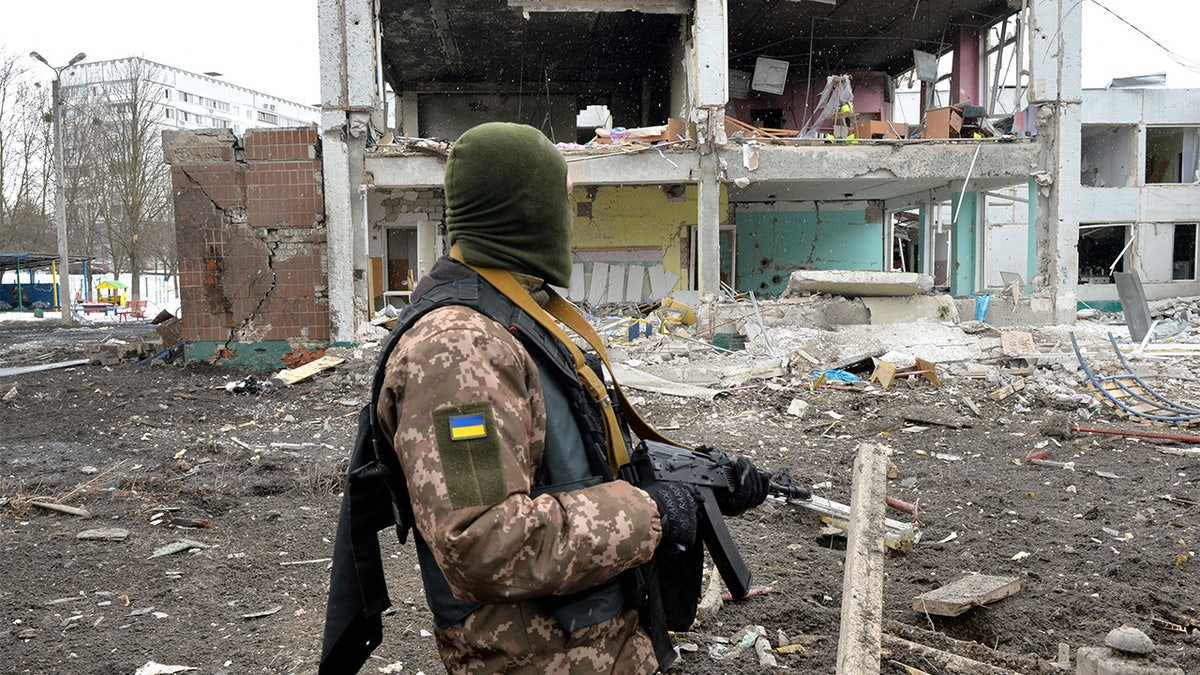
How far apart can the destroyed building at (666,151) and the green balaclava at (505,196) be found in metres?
10.1

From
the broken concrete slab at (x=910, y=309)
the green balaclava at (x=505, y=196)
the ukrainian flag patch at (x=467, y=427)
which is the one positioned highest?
the green balaclava at (x=505, y=196)

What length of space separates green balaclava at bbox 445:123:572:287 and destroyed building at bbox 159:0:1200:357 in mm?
10146

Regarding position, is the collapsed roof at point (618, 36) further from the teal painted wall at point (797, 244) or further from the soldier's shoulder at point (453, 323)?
the soldier's shoulder at point (453, 323)

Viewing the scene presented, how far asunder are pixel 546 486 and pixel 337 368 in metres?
9.03

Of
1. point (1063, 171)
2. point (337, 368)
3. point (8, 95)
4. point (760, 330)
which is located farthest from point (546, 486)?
point (8, 95)

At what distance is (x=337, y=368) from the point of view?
32.2ft

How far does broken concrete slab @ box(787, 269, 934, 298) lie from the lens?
434 inches

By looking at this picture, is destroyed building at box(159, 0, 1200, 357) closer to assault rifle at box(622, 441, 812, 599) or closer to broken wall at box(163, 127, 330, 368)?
broken wall at box(163, 127, 330, 368)

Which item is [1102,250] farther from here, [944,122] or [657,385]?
[657,385]

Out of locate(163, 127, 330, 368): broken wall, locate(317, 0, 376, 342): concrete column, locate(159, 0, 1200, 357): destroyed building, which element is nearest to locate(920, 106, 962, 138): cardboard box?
locate(159, 0, 1200, 357): destroyed building

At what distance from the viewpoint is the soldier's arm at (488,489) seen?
3.81 feet

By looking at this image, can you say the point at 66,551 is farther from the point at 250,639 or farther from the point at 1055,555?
the point at 1055,555

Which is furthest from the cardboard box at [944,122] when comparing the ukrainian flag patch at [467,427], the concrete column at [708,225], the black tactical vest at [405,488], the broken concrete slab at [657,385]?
the ukrainian flag patch at [467,427]

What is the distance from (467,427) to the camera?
1176mm
